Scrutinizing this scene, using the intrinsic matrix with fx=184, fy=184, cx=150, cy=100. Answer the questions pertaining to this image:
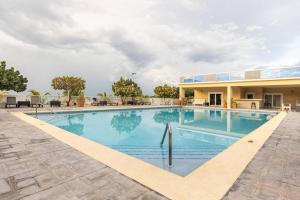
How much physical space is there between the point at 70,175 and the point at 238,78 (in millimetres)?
20746

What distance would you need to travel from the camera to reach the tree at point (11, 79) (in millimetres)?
20719

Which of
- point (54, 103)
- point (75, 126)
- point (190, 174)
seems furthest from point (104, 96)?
point (190, 174)

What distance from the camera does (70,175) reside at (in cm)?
295

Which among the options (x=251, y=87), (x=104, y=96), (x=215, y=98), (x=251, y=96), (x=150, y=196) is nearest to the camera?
(x=150, y=196)

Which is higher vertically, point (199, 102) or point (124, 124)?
point (199, 102)

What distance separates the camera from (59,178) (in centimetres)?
283

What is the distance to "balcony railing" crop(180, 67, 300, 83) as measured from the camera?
17.1m

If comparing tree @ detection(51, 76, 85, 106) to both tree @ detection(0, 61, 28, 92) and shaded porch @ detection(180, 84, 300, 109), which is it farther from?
shaded porch @ detection(180, 84, 300, 109)

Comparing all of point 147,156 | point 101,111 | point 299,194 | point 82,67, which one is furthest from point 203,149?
point 82,67

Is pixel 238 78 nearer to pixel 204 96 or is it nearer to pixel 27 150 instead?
pixel 204 96

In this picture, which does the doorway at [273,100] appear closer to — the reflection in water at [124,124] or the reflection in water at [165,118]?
the reflection in water at [165,118]

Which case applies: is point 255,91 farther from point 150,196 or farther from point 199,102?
point 150,196

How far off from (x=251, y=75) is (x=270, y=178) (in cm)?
1894

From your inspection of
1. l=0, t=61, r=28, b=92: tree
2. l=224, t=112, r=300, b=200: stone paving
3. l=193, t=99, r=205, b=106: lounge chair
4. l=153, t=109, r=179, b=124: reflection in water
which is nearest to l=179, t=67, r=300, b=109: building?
l=193, t=99, r=205, b=106: lounge chair
